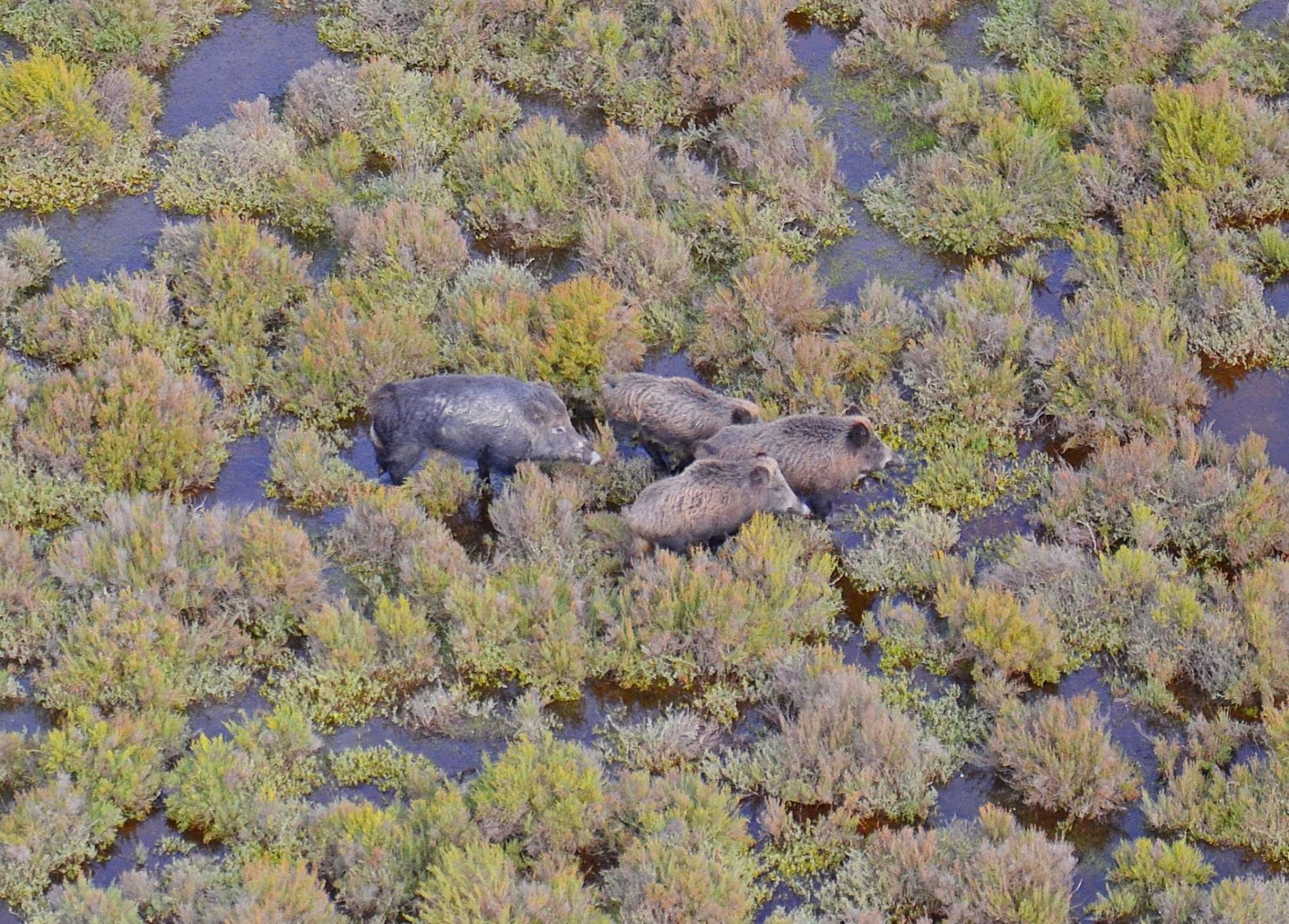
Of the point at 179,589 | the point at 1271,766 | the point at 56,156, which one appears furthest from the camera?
the point at 56,156

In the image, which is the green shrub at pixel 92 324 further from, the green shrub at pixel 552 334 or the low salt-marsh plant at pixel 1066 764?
the low salt-marsh plant at pixel 1066 764

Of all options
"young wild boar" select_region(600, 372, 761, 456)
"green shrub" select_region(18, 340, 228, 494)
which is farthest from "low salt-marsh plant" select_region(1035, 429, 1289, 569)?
"green shrub" select_region(18, 340, 228, 494)

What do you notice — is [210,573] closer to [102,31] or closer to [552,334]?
[552,334]

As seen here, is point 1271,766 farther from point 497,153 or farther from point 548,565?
point 497,153

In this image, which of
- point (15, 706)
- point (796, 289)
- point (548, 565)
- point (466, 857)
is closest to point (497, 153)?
point (796, 289)

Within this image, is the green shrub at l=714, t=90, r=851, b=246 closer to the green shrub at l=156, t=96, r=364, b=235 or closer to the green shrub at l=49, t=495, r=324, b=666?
the green shrub at l=156, t=96, r=364, b=235

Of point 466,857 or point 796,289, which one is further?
point 796,289

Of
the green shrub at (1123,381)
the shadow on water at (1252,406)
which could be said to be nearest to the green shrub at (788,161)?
the green shrub at (1123,381)
